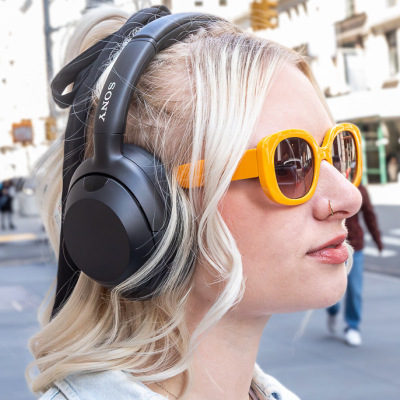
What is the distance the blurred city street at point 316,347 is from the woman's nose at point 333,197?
3.50 ft

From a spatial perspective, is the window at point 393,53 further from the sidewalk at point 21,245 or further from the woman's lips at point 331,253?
the woman's lips at point 331,253

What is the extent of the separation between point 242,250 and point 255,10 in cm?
875

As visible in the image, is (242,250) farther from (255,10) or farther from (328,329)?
(255,10)

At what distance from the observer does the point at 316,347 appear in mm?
6090

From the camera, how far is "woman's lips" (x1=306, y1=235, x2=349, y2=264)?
4.01 feet

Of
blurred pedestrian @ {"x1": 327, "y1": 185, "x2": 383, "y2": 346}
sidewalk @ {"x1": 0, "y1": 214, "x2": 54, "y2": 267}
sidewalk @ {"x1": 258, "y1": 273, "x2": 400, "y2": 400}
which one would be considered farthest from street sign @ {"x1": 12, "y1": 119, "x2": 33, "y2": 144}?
blurred pedestrian @ {"x1": 327, "y1": 185, "x2": 383, "y2": 346}

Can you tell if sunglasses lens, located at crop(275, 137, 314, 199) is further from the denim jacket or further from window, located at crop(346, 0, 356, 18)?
window, located at crop(346, 0, 356, 18)

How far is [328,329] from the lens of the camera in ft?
21.6

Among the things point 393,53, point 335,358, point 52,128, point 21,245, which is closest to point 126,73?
point 52,128

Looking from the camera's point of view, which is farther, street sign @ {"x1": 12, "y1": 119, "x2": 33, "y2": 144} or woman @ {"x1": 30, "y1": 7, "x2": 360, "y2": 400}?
street sign @ {"x1": 12, "y1": 119, "x2": 33, "y2": 144}

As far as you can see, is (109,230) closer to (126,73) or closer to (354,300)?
(126,73)

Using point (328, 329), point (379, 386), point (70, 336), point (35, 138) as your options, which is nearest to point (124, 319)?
point (70, 336)

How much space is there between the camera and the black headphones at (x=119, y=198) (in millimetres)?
1215

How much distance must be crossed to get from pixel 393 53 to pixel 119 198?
2567 centimetres
